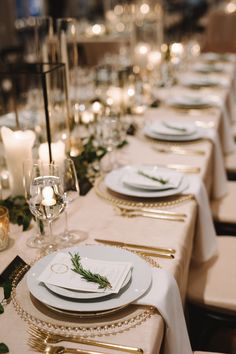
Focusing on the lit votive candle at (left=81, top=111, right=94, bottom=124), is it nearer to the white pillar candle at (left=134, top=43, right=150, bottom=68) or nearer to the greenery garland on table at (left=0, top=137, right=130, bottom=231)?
the greenery garland on table at (left=0, top=137, right=130, bottom=231)

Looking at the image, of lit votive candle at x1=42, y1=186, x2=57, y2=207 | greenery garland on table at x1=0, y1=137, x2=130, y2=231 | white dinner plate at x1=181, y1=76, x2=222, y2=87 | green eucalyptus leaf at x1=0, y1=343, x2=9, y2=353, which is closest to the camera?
green eucalyptus leaf at x1=0, y1=343, x2=9, y2=353

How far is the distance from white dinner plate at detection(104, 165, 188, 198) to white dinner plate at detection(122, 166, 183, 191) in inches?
0.5

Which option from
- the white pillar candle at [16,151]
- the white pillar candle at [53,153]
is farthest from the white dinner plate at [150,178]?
the white pillar candle at [16,151]

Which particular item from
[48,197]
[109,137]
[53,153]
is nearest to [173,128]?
[109,137]

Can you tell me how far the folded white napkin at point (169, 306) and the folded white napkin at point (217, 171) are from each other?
1.26 m

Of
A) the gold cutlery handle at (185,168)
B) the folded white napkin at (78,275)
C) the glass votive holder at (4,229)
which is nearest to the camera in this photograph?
the folded white napkin at (78,275)

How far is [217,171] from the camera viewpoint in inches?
96.0

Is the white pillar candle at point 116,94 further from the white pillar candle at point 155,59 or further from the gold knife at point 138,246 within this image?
the gold knife at point 138,246

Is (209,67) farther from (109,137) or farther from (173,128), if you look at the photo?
(109,137)

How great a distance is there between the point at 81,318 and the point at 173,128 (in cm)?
150

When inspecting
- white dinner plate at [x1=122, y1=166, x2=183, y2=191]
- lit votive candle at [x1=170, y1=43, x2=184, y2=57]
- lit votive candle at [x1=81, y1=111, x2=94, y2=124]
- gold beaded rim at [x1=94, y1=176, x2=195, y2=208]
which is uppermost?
lit votive candle at [x1=170, y1=43, x2=184, y2=57]

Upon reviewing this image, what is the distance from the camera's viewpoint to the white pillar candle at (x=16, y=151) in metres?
1.69

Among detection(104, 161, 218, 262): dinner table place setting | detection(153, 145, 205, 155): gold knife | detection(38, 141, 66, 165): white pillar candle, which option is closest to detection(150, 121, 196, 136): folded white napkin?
detection(153, 145, 205, 155): gold knife

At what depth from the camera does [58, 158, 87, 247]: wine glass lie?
1400 millimetres
